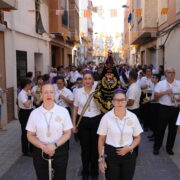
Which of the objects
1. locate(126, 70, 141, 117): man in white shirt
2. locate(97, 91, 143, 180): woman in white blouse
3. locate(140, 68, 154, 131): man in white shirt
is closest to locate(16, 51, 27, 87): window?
locate(140, 68, 154, 131): man in white shirt

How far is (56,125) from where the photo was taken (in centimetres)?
338

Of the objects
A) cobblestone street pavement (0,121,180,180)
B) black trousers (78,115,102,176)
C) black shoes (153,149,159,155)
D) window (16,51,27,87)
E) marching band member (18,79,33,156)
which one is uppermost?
window (16,51,27,87)

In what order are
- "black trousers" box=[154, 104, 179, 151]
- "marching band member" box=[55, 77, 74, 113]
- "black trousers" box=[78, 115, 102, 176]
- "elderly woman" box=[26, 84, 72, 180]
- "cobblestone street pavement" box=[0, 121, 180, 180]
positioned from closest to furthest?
"elderly woman" box=[26, 84, 72, 180]
"black trousers" box=[78, 115, 102, 176]
"cobblestone street pavement" box=[0, 121, 180, 180]
"black trousers" box=[154, 104, 179, 151]
"marching band member" box=[55, 77, 74, 113]

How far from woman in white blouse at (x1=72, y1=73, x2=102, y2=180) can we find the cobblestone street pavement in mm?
344

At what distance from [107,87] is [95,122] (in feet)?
2.17

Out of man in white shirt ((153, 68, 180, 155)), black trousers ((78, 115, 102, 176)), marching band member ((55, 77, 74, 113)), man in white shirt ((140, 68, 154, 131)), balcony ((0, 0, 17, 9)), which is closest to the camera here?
black trousers ((78, 115, 102, 176))

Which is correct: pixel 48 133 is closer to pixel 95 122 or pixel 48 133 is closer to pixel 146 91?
pixel 95 122

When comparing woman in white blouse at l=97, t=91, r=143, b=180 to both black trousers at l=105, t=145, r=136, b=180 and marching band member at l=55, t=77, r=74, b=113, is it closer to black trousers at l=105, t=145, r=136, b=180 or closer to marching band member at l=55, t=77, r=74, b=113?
black trousers at l=105, t=145, r=136, b=180

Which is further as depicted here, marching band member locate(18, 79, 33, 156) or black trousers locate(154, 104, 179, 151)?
black trousers locate(154, 104, 179, 151)

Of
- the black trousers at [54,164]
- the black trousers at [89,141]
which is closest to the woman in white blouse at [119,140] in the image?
the black trousers at [54,164]

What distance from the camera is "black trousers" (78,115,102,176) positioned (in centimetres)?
469

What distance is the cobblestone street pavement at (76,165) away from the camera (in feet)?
16.8

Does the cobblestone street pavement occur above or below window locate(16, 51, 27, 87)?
below

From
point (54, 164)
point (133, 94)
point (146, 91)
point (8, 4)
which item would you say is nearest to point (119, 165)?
point (54, 164)
